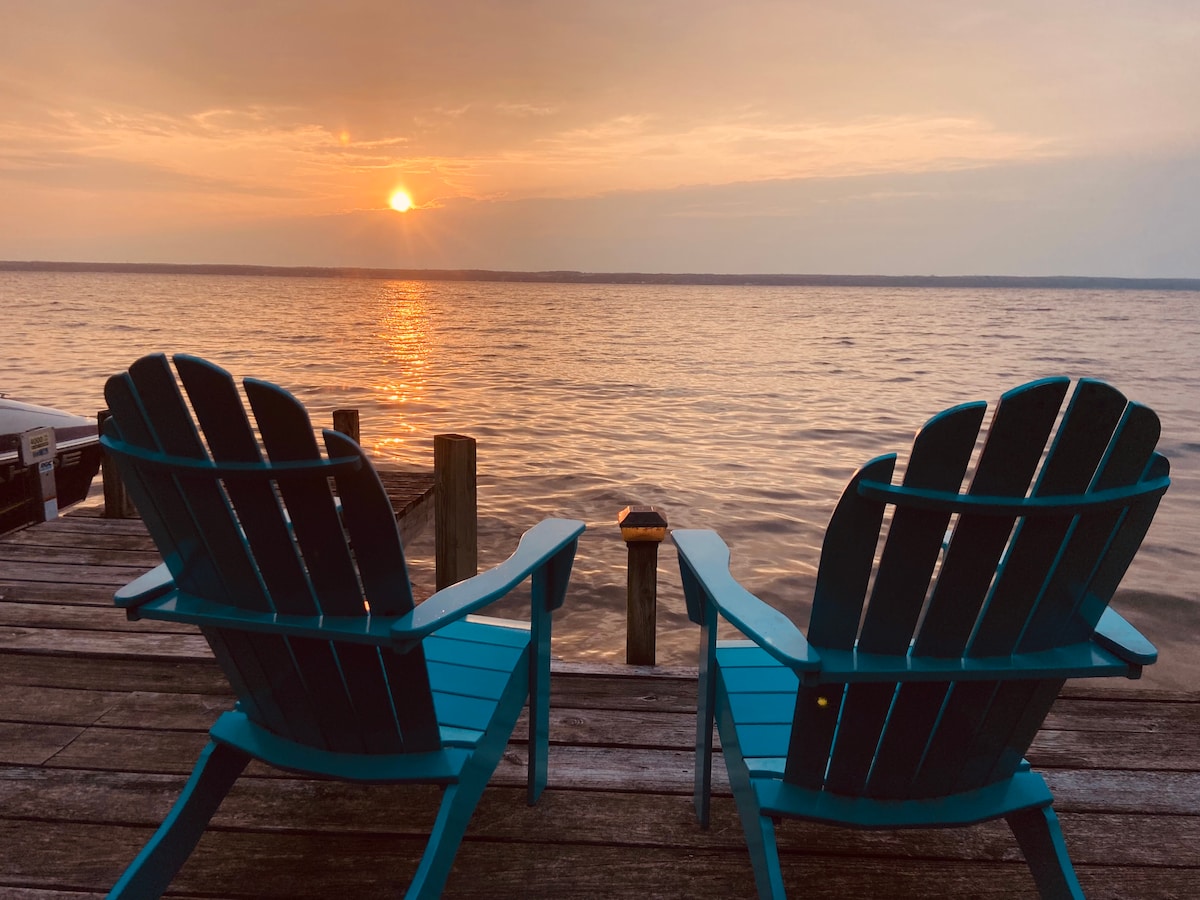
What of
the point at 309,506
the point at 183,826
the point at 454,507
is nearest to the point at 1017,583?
the point at 309,506

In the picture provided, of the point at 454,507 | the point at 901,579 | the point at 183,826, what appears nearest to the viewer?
the point at 901,579

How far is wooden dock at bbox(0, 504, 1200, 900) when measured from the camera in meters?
1.85

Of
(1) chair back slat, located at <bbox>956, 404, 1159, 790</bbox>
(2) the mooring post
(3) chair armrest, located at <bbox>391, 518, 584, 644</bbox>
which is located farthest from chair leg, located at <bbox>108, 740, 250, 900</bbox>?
(2) the mooring post

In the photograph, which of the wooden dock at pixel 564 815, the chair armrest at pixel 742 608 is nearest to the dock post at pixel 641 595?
the wooden dock at pixel 564 815

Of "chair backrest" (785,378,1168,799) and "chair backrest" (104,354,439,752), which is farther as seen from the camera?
"chair backrest" (104,354,439,752)

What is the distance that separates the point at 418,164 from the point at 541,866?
4609cm

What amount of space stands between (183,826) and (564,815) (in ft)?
2.95

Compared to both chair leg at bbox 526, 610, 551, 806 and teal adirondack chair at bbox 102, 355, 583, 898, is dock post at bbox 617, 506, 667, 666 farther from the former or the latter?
teal adirondack chair at bbox 102, 355, 583, 898

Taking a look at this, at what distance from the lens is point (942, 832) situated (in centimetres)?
205

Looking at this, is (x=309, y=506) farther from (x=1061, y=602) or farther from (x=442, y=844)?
(x=1061, y=602)

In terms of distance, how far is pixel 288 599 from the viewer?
1.48 meters

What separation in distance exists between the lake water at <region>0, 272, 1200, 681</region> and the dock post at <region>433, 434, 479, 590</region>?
52.2 inches

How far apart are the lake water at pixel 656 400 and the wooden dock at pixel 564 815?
126 inches

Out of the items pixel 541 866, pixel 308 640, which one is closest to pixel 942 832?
pixel 541 866
